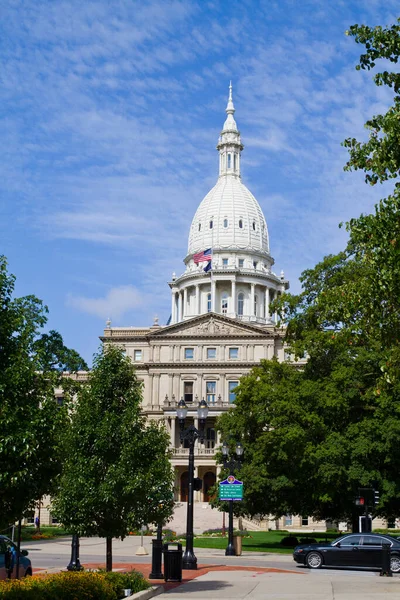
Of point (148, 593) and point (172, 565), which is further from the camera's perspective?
point (172, 565)

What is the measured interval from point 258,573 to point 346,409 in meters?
20.9

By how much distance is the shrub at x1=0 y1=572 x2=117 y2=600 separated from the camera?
1847 cm

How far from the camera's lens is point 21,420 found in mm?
17359

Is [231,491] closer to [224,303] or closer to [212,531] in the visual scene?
[212,531]

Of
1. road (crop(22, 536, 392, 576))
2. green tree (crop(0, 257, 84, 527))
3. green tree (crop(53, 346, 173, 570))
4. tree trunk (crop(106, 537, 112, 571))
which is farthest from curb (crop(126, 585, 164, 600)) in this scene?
road (crop(22, 536, 392, 576))

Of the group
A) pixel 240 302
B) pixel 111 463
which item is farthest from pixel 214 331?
pixel 111 463

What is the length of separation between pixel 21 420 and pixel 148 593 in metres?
8.43

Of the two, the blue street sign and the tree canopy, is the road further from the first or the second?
the tree canopy

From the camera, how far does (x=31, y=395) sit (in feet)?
60.3

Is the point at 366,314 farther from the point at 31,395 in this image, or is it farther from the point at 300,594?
the point at 31,395

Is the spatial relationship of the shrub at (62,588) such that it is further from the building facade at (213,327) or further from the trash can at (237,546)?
the building facade at (213,327)

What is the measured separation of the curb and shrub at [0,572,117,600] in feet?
1.86

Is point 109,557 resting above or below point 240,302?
below

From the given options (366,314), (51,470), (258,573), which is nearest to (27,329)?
(51,470)
